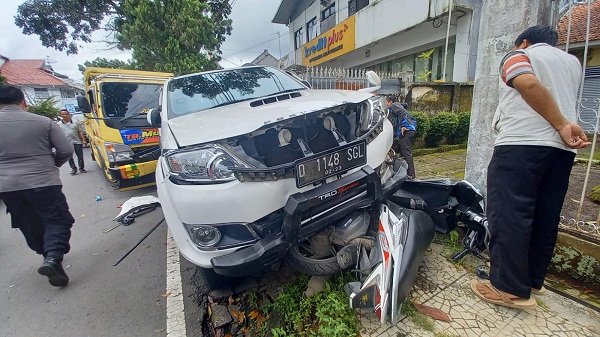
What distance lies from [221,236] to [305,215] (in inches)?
22.1

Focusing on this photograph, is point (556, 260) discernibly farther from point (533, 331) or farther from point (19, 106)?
point (19, 106)

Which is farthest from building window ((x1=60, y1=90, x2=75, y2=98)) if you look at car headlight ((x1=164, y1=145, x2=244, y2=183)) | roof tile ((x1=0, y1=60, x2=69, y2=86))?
car headlight ((x1=164, y1=145, x2=244, y2=183))

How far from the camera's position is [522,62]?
1.67 metres

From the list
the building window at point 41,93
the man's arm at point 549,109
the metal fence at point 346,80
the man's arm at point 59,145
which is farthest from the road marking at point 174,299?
the building window at point 41,93

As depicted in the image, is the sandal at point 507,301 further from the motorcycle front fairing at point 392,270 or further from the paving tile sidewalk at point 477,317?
the motorcycle front fairing at point 392,270

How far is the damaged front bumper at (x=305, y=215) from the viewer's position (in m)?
1.72

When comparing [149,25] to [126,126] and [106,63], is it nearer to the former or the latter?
[126,126]

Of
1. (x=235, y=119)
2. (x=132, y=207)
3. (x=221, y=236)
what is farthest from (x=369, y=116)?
(x=132, y=207)

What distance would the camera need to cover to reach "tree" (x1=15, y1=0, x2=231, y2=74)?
10.8 metres

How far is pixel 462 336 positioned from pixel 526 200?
94 cm

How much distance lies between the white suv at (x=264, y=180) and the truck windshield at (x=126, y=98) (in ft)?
13.1

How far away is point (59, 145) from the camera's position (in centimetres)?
284

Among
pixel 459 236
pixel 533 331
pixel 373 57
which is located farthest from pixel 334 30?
pixel 533 331

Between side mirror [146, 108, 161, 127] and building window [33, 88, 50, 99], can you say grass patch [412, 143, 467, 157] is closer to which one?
side mirror [146, 108, 161, 127]
